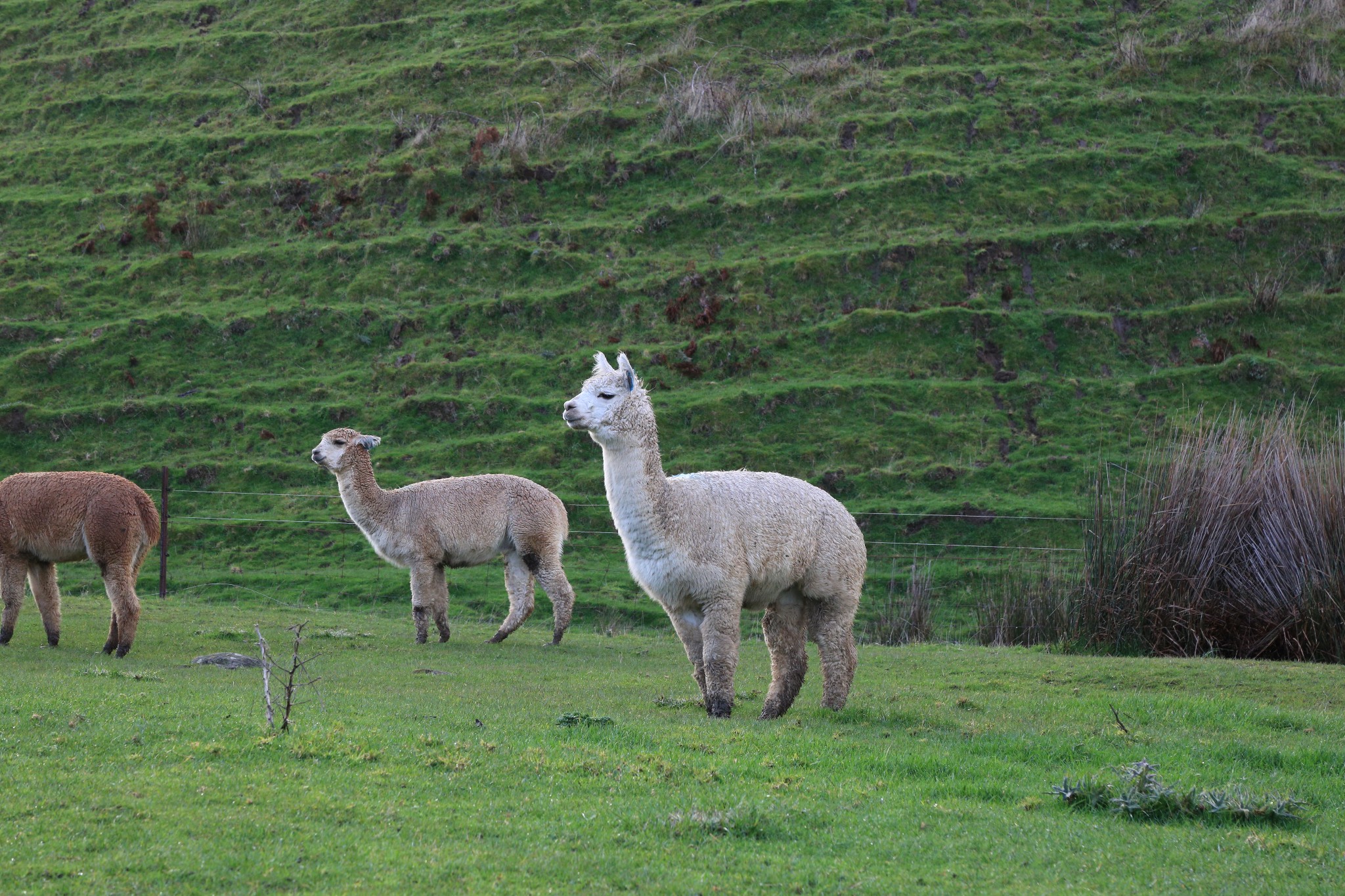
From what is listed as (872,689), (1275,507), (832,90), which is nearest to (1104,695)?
(872,689)

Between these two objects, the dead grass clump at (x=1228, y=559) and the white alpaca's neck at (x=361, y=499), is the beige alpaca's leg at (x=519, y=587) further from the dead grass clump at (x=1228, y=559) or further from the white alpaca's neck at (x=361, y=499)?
the dead grass clump at (x=1228, y=559)

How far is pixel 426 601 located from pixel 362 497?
5.26 feet

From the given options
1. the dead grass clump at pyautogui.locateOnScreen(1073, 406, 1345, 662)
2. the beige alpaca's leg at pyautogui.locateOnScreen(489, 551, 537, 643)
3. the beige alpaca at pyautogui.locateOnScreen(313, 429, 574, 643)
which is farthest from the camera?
the beige alpaca's leg at pyautogui.locateOnScreen(489, 551, 537, 643)

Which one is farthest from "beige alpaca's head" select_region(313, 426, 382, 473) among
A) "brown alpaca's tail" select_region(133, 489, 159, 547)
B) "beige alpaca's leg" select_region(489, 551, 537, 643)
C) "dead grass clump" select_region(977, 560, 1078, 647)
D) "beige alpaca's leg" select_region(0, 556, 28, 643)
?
"dead grass clump" select_region(977, 560, 1078, 647)

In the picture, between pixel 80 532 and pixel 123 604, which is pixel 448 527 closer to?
pixel 123 604

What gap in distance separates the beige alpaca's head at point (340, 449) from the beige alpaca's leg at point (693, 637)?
24.1 feet

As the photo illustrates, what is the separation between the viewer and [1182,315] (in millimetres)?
29031

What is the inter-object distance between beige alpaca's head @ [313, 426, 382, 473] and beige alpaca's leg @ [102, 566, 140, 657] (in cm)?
331

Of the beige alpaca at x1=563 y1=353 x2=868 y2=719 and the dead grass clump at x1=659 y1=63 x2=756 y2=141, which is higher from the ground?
the dead grass clump at x1=659 y1=63 x2=756 y2=141

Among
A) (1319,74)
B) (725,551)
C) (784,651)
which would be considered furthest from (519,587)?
(1319,74)

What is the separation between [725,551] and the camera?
31.0ft

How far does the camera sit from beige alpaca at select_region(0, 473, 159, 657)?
1337 centimetres

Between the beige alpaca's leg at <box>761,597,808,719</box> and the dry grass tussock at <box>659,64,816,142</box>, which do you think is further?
the dry grass tussock at <box>659,64,816,142</box>

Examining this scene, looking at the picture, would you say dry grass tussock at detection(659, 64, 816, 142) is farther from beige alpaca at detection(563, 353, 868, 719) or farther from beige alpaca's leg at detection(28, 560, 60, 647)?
beige alpaca at detection(563, 353, 868, 719)
